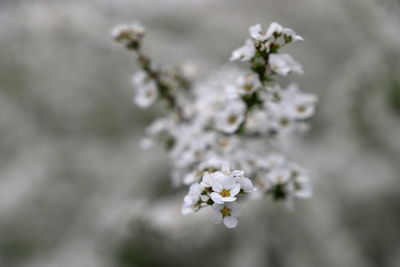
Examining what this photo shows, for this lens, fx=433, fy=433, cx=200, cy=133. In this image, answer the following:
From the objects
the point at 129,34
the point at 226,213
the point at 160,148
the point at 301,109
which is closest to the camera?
the point at 226,213

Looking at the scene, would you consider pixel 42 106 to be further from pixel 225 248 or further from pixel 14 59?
pixel 225 248

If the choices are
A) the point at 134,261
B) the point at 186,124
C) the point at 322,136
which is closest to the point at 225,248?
the point at 134,261

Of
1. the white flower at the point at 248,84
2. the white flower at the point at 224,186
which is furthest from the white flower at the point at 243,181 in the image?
the white flower at the point at 248,84

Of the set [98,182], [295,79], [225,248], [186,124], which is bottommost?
[225,248]

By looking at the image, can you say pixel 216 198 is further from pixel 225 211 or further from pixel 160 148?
pixel 160 148

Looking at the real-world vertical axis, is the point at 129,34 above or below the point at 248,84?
above

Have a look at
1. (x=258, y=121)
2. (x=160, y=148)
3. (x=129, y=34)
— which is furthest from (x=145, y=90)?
(x=160, y=148)
